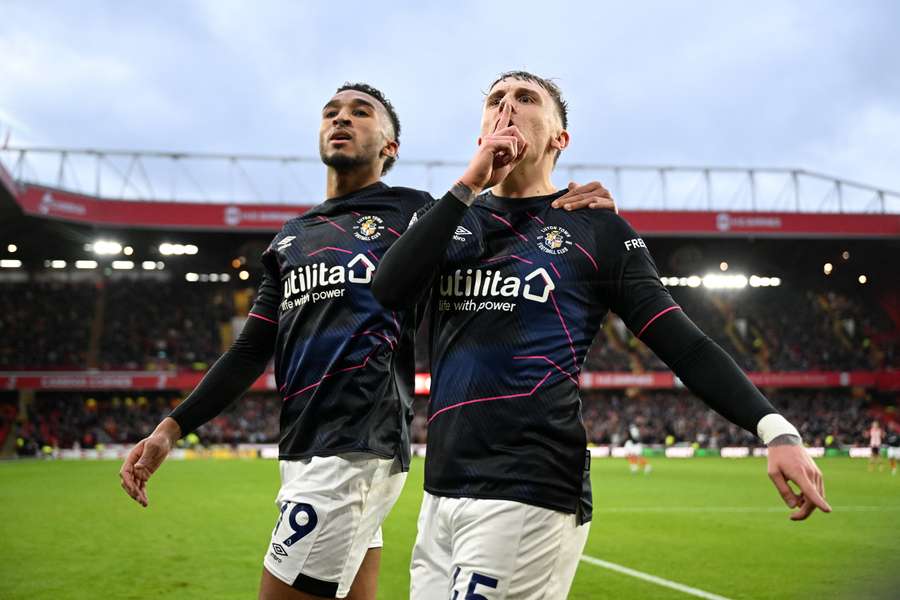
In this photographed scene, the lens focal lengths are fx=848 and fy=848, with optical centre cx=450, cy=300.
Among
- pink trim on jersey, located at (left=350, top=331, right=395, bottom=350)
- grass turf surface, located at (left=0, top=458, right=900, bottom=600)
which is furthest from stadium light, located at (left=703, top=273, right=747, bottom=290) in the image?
pink trim on jersey, located at (left=350, top=331, right=395, bottom=350)

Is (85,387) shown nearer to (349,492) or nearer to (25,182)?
(25,182)

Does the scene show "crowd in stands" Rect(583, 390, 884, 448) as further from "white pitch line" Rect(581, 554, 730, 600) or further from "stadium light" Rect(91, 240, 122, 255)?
"white pitch line" Rect(581, 554, 730, 600)

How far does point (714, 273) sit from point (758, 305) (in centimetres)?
308

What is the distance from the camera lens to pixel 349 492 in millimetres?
3146

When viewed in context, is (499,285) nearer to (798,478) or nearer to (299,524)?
(798,478)

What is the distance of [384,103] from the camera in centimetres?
388

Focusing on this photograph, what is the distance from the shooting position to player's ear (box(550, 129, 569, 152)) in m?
2.94

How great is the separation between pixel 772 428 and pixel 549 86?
1442 mm

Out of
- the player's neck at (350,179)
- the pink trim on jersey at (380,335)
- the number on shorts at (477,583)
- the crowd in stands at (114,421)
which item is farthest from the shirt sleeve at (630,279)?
the crowd in stands at (114,421)

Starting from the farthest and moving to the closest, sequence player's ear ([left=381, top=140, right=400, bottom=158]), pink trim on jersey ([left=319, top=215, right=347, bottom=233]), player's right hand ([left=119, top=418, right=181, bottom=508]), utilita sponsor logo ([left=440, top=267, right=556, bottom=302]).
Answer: player's ear ([left=381, top=140, right=400, bottom=158])
pink trim on jersey ([left=319, top=215, right=347, bottom=233])
player's right hand ([left=119, top=418, right=181, bottom=508])
utilita sponsor logo ([left=440, top=267, right=556, bottom=302])

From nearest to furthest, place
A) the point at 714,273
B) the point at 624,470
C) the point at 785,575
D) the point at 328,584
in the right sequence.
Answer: the point at 328,584 < the point at 785,575 < the point at 624,470 < the point at 714,273

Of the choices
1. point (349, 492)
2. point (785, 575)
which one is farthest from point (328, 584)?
point (785, 575)

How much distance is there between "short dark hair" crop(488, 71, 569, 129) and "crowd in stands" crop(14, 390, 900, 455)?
32536mm

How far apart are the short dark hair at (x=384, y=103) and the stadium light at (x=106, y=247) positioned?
127 ft
